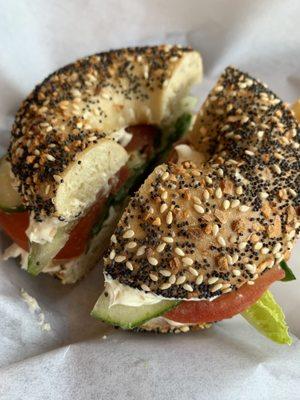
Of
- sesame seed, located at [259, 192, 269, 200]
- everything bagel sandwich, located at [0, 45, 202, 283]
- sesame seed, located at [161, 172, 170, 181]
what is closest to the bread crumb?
everything bagel sandwich, located at [0, 45, 202, 283]

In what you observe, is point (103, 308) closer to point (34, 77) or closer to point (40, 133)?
point (40, 133)

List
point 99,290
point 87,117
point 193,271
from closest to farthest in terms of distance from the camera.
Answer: point 193,271 → point 87,117 → point 99,290

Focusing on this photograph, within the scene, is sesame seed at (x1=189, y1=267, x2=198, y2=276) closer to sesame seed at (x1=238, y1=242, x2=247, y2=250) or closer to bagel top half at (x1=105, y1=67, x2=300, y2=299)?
bagel top half at (x1=105, y1=67, x2=300, y2=299)

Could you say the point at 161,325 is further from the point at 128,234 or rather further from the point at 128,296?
the point at 128,234

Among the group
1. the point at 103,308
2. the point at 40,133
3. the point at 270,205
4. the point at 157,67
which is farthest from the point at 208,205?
the point at 157,67

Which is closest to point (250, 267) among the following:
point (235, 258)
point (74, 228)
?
point (235, 258)

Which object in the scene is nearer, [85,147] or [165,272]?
[165,272]
